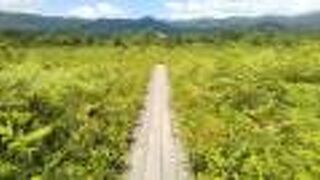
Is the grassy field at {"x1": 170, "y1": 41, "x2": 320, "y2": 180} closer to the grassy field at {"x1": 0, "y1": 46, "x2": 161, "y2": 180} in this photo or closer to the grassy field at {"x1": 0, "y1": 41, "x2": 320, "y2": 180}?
the grassy field at {"x1": 0, "y1": 41, "x2": 320, "y2": 180}

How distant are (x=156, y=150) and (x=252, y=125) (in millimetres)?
6030

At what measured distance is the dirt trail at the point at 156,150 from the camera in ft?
74.9

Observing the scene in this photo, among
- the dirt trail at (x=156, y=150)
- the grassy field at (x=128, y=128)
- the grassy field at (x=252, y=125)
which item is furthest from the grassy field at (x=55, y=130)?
the grassy field at (x=252, y=125)

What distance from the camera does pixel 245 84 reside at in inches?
1726

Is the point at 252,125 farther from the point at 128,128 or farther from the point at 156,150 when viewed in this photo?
the point at 156,150

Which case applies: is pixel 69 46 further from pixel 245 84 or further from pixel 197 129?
pixel 197 129

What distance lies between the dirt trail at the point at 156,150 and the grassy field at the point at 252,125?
0.58m

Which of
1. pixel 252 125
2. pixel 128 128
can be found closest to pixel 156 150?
pixel 128 128

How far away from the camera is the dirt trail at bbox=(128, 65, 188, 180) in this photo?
22823 mm

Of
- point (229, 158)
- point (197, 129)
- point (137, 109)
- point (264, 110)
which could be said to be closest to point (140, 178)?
point (229, 158)

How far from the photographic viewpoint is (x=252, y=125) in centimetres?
3119

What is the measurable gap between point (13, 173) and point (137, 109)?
26873 mm

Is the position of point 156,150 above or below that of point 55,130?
below

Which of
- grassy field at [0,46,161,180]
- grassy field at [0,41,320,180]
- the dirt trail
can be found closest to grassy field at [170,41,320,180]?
grassy field at [0,41,320,180]
